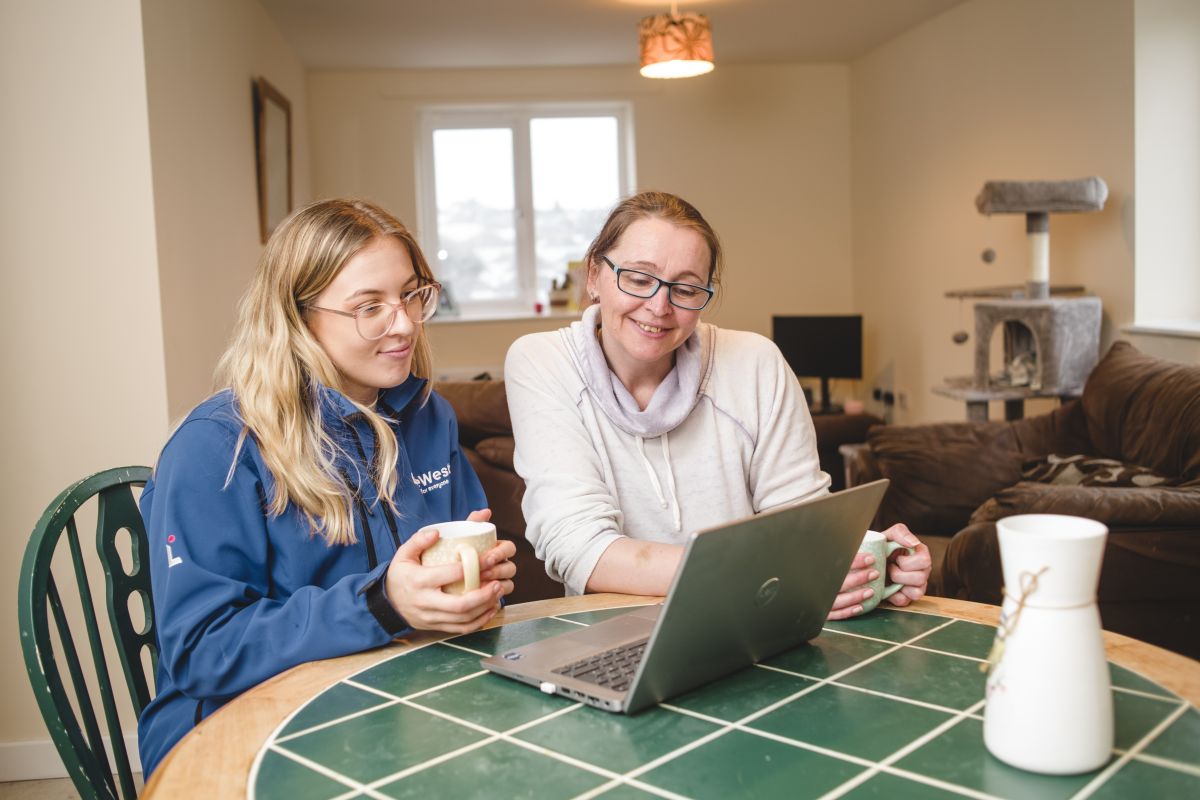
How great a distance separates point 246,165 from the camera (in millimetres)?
4219

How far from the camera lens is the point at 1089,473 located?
3.00m

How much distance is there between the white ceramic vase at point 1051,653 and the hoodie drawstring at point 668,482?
89 cm

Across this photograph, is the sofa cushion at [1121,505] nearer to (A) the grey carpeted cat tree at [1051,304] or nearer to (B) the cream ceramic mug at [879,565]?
(B) the cream ceramic mug at [879,565]

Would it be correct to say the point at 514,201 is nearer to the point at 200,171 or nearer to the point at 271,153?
the point at 271,153

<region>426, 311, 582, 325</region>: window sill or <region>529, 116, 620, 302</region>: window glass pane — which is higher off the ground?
<region>529, 116, 620, 302</region>: window glass pane

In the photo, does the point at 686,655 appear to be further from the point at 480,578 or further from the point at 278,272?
the point at 278,272

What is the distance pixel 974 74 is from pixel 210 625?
4890 mm

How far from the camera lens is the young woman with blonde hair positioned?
3.92ft

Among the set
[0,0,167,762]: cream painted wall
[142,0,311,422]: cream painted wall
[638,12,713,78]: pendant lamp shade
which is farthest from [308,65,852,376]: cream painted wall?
[0,0,167,762]: cream painted wall

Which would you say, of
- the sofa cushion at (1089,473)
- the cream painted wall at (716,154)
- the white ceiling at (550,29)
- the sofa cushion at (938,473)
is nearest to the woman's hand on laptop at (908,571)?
the sofa cushion at (1089,473)

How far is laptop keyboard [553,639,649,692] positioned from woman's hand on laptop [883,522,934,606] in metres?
0.37

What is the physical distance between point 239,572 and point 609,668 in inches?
18.4

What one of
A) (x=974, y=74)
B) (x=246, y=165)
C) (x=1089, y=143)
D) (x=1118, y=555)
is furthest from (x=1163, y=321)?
(x=246, y=165)

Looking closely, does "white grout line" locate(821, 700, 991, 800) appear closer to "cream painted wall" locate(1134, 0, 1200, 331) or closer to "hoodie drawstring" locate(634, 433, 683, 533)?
"hoodie drawstring" locate(634, 433, 683, 533)
